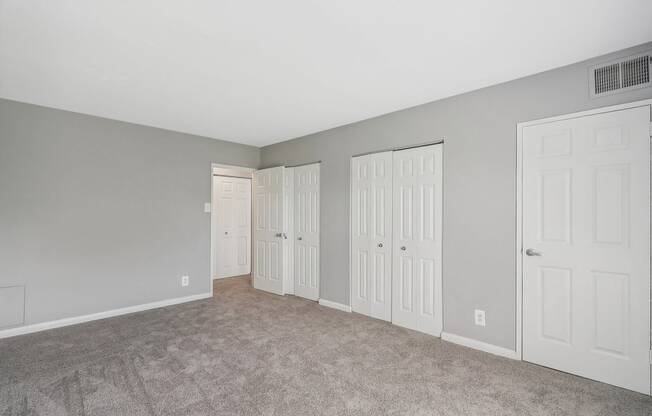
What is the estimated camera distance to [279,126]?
422 centimetres

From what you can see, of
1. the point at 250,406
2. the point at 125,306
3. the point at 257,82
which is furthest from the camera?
the point at 125,306

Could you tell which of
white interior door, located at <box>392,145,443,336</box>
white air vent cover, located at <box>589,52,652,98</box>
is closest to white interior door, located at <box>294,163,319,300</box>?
white interior door, located at <box>392,145,443,336</box>

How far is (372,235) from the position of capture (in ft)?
12.5

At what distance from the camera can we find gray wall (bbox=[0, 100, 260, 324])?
3.31m

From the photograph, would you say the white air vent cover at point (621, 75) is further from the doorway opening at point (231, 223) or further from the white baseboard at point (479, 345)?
the doorway opening at point (231, 223)

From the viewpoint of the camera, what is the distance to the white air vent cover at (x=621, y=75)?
86.3 inches

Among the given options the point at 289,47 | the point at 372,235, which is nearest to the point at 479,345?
Result: the point at 372,235

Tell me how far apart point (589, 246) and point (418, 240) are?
4.70 feet

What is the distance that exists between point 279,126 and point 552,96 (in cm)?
303

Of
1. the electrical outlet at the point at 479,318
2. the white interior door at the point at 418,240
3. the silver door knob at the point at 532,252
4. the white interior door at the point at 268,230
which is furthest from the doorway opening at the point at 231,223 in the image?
the silver door knob at the point at 532,252

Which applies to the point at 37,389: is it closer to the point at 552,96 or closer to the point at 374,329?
the point at 374,329

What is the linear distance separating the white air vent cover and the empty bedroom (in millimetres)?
15

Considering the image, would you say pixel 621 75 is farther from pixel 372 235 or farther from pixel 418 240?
pixel 372 235

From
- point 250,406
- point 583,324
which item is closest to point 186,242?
point 250,406
